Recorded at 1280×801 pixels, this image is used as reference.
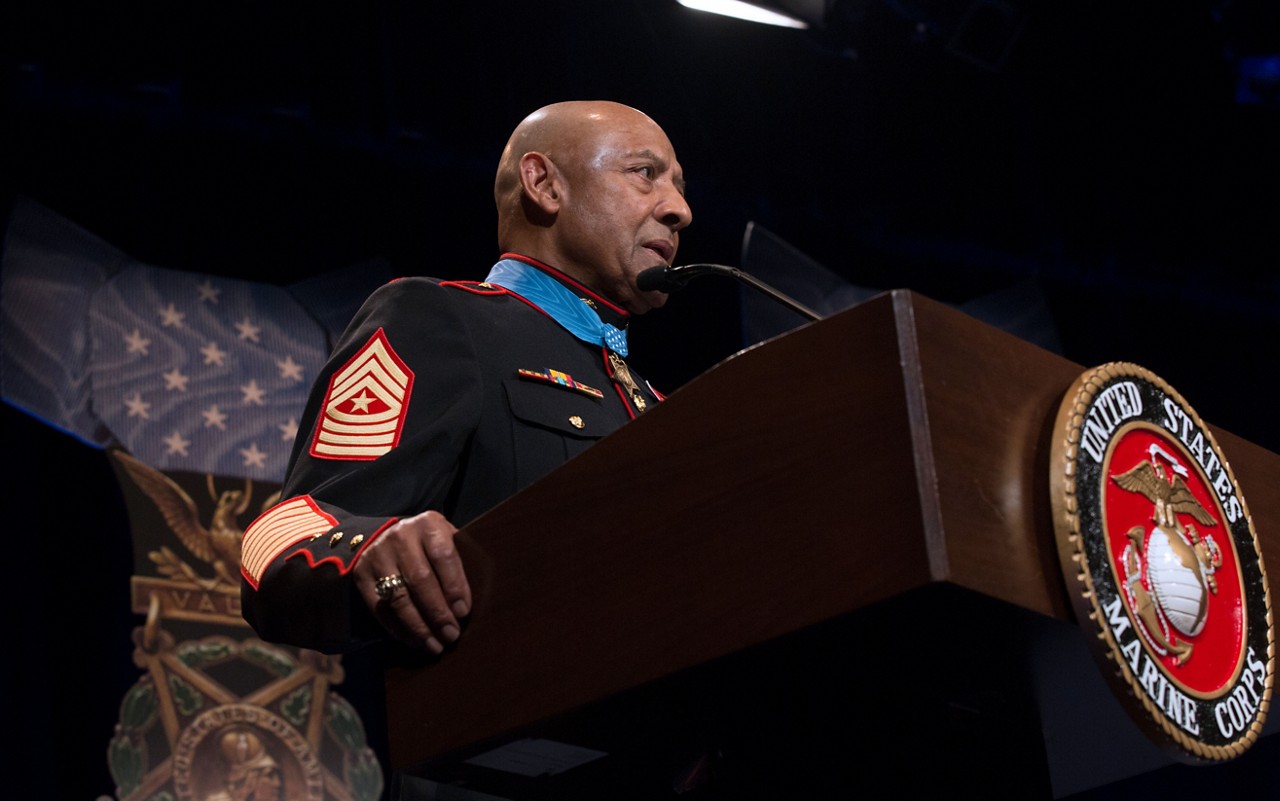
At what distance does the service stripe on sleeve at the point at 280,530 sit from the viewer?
1.15 metres

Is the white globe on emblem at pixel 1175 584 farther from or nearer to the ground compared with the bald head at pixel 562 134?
nearer to the ground

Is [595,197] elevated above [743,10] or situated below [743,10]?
below

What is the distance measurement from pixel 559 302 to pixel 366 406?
40 cm

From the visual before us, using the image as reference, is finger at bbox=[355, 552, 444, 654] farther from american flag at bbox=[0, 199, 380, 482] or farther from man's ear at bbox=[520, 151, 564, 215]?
american flag at bbox=[0, 199, 380, 482]

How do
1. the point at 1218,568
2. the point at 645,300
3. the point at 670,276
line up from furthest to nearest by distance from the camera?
the point at 645,300 < the point at 670,276 < the point at 1218,568

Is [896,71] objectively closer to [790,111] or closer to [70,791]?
[790,111]

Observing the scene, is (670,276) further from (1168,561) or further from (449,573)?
(1168,561)

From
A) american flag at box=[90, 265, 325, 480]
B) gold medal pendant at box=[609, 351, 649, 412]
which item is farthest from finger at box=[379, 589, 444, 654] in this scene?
american flag at box=[90, 265, 325, 480]

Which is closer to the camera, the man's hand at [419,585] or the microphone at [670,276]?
the man's hand at [419,585]

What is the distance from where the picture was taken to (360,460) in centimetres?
125

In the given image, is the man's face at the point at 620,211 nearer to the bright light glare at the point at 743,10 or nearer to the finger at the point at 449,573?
the finger at the point at 449,573

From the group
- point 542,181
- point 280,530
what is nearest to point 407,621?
point 280,530

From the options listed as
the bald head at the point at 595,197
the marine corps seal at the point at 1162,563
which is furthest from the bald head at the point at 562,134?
the marine corps seal at the point at 1162,563

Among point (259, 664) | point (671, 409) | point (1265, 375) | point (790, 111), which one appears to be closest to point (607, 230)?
point (671, 409)
